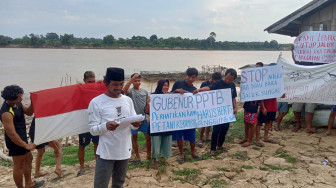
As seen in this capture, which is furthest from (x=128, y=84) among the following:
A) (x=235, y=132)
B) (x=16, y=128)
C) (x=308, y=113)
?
(x=308, y=113)

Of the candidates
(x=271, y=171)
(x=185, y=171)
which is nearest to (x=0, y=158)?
(x=185, y=171)

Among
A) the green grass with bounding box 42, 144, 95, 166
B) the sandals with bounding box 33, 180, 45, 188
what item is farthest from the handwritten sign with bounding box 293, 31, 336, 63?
the sandals with bounding box 33, 180, 45, 188

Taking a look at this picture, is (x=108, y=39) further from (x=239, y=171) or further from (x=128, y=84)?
(x=239, y=171)

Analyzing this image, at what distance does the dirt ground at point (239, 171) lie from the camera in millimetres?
4102

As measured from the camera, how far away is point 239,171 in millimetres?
4469

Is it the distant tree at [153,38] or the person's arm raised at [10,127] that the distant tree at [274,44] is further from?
the person's arm raised at [10,127]

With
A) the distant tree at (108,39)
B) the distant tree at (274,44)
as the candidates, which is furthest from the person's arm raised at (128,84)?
the distant tree at (274,44)

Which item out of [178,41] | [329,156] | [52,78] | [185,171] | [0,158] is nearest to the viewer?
[185,171]

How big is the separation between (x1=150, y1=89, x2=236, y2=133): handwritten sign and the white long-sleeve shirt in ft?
4.74

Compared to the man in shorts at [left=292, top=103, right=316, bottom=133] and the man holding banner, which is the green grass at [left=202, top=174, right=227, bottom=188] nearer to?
the man holding banner

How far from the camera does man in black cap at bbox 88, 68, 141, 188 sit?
2.75m

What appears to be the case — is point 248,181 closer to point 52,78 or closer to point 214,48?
point 52,78

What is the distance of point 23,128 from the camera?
3746 mm

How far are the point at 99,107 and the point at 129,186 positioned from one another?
5.94 feet
